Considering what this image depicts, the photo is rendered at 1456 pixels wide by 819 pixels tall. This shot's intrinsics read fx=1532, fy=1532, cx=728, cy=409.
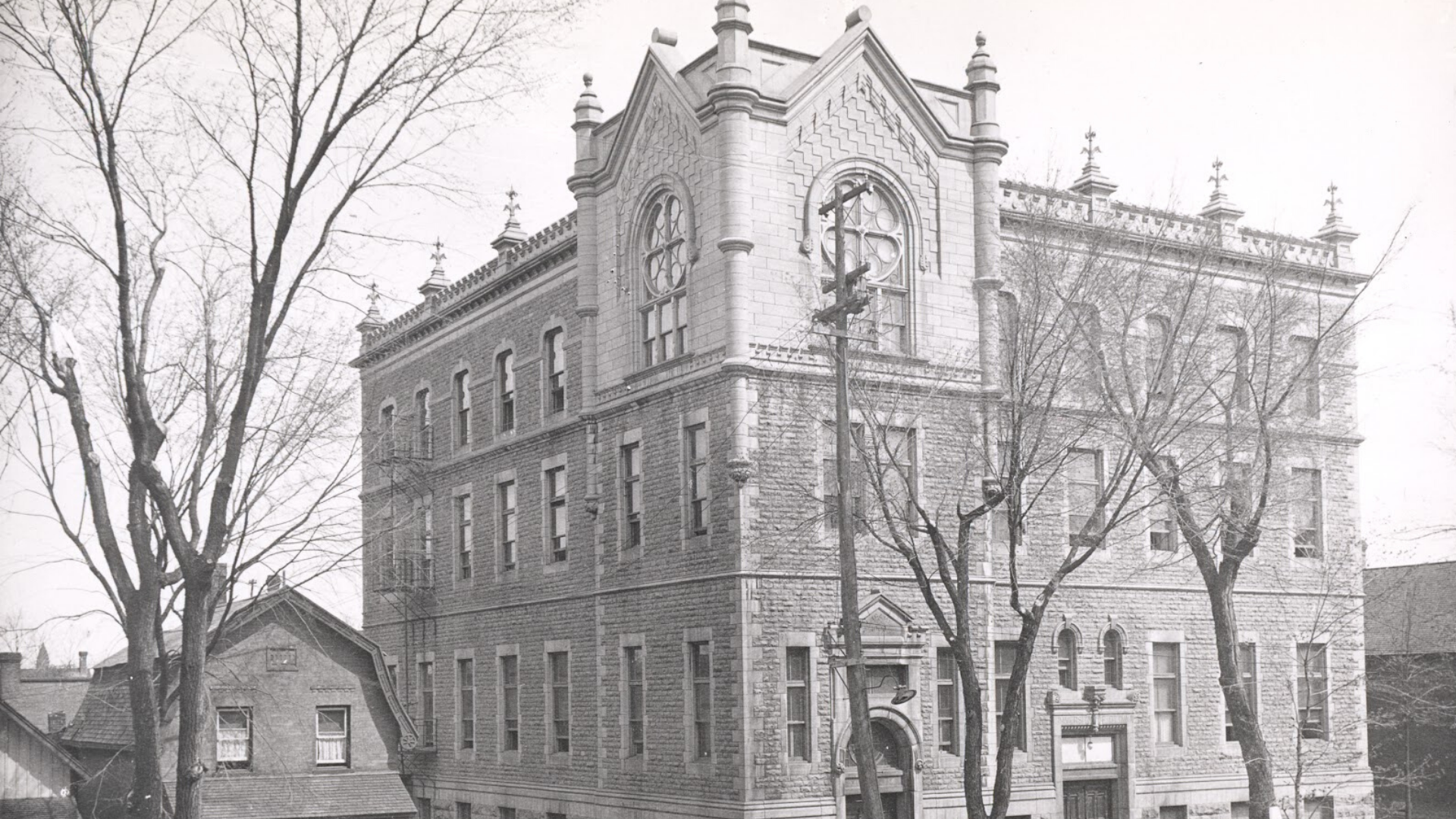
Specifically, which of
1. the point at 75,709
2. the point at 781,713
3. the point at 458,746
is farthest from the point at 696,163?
the point at 75,709

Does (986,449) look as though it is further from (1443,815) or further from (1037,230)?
(1443,815)

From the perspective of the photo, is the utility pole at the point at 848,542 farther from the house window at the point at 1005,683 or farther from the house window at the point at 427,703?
the house window at the point at 427,703

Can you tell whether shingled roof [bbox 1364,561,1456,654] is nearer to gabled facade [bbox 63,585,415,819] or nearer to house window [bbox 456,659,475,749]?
house window [bbox 456,659,475,749]

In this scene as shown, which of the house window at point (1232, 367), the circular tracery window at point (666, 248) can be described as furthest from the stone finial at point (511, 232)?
the house window at point (1232, 367)

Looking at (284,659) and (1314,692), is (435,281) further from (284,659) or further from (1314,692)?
(1314,692)

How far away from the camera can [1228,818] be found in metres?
33.9

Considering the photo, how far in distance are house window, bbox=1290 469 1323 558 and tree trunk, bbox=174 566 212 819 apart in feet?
87.2

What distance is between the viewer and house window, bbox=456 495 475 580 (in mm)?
40094

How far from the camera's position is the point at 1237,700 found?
29953 mm

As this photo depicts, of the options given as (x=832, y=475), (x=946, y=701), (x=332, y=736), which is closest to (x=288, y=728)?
(x=332, y=736)

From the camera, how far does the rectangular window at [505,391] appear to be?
38094mm

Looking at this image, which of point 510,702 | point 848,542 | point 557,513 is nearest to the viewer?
point 848,542

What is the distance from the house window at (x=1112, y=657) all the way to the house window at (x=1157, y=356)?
17.7 feet

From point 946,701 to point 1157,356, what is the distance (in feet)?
30.0
